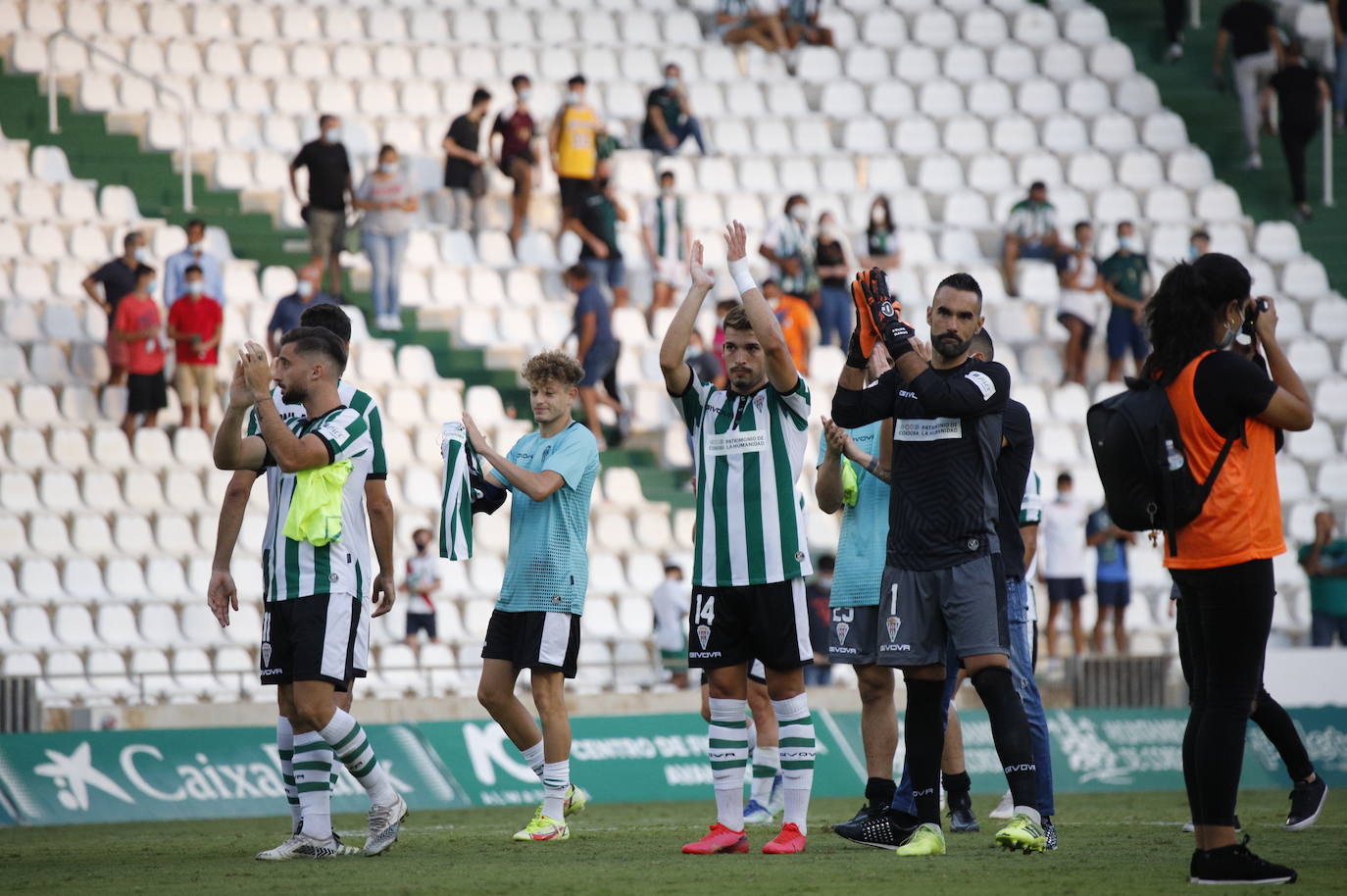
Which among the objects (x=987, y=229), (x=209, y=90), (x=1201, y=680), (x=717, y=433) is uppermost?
(x=209, y=90)

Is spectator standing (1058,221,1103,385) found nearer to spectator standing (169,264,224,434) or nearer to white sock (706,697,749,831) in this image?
spectator standing (169,264,224,434)

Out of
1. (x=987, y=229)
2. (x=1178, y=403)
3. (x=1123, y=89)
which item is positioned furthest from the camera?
(x=1123, y=89)

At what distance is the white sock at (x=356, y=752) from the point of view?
827 cm

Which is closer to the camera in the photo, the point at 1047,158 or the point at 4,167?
the point at 4,167

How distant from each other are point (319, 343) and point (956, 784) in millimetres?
3984

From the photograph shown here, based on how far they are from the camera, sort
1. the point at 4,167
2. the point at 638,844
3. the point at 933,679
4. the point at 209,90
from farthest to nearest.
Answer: the point at 209,90 → the point at 4,167 → the point at 638,844 → the point at 933,679

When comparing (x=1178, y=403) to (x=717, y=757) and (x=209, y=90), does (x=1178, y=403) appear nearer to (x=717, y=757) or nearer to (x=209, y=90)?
(x=717, y=757)

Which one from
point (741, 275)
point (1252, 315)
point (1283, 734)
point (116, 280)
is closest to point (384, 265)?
point (116, 280)

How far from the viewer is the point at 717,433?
846 centimetres

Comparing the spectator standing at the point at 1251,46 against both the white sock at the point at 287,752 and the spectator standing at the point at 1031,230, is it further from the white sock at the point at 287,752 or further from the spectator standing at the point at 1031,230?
the white sock at the point at 287,752

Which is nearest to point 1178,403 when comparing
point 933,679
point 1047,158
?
point 933,679

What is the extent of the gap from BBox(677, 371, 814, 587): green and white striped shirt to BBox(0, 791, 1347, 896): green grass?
4.19 ft

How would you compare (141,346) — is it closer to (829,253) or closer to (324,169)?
(324,169)

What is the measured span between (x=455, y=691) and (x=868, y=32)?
13.7 metres
